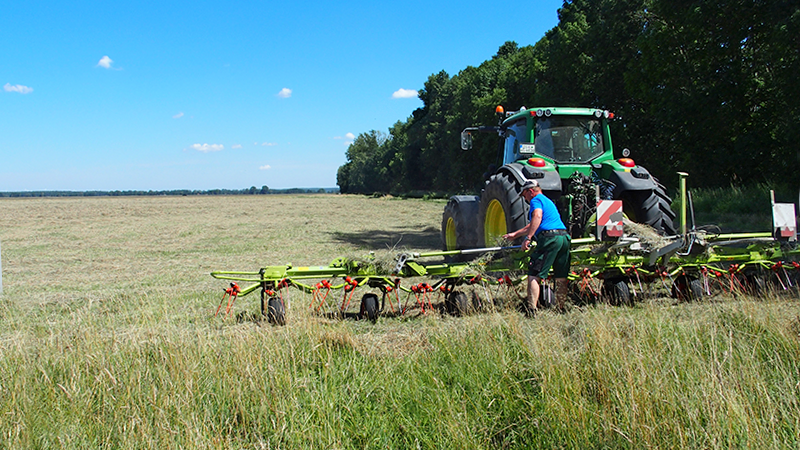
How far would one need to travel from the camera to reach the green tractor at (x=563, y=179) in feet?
23.5

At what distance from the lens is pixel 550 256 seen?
5.79 meters

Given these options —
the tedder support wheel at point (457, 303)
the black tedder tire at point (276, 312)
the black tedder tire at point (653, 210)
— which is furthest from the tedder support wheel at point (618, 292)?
the black tedder tire at point (276, 312)

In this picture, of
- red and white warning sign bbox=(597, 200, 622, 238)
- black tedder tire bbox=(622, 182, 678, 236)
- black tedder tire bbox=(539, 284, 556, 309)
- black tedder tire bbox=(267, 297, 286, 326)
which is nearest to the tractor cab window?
black tedder tire bbox=(622, 182, 678, 236)

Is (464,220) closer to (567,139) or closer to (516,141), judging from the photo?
(516,141)

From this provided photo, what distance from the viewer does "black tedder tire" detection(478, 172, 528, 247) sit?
271 inches

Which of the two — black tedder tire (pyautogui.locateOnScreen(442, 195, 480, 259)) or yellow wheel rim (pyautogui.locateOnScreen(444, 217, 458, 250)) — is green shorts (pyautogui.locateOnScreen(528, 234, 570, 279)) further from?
yellow wheel rim (pyautogui.locateOnScreen(444, 217, 458, 250))

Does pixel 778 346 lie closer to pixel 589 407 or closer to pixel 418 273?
pixel 589 407

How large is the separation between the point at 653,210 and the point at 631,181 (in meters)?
0.45

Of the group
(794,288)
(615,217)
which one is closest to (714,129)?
(794,288)

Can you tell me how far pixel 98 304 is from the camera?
7.14 m

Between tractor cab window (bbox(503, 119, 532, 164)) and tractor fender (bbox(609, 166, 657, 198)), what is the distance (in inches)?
49.5

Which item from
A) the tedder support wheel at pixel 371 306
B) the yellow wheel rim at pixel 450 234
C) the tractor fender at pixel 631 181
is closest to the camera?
the tedder support wheel at pixel 371 306

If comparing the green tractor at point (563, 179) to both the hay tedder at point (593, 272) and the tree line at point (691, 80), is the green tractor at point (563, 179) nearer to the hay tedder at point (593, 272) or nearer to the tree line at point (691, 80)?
the hay tedder at point (593, 272)

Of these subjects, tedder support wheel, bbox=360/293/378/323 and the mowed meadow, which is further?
tedder support wheel, bbox=360/293/378/323
